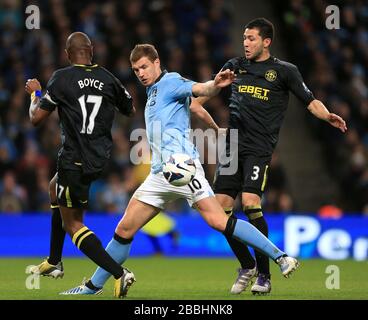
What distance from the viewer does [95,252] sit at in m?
8.28

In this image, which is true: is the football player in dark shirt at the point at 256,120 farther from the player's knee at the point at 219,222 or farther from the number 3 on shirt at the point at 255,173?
the player's knee at the point at 219,222

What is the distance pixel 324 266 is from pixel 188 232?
286 cm

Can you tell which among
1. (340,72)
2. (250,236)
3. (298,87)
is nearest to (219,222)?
(250,236)

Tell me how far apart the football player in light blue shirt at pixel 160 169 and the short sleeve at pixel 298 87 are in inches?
44.0

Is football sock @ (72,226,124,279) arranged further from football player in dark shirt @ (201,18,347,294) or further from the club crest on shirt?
the club crest on shirt

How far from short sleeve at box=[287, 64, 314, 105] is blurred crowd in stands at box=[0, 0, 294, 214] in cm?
671

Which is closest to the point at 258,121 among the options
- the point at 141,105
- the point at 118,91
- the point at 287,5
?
the point at 118,91

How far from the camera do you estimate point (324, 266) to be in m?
12.9

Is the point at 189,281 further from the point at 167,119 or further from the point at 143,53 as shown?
the point at 143,53

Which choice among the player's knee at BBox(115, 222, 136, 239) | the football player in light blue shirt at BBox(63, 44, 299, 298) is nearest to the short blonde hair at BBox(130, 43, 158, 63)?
the football player in light blue shirt at BBox(63, 44, 299, 298)

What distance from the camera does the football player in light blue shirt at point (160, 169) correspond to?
8258mm
